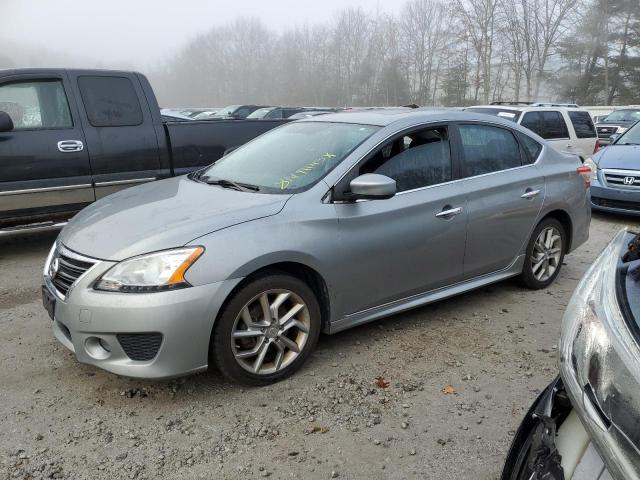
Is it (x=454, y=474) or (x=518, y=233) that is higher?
(x=518, y=233)

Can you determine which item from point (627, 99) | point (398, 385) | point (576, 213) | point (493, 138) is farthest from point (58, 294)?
point (627, 99)

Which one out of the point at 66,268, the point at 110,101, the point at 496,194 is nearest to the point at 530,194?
the point at 496,194

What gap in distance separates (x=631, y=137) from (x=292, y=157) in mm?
7323

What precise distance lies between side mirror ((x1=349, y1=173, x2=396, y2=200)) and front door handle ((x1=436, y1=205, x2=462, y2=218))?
61 centimetres

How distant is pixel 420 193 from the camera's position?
144 inches

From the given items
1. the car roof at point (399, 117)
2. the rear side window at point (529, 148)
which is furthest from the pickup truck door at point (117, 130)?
the rear side window at point (529, 148)

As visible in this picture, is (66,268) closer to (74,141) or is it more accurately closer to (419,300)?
(419,300)

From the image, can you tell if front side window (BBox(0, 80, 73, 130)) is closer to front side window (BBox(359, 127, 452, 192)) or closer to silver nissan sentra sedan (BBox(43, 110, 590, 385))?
silver nissan sentra sedan (BBox(43, 110, 590, 385))

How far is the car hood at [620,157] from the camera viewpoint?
24.8ft

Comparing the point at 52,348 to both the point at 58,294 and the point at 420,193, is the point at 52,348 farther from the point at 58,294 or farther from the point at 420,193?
the point at 420,193

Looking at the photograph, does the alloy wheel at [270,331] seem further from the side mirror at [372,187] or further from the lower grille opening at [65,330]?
the lower grille opening at [65,330]

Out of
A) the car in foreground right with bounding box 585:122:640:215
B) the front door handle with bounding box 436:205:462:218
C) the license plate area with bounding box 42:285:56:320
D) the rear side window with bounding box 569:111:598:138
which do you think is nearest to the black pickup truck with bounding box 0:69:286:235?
the license plate area with bounding box 42:285:56:320

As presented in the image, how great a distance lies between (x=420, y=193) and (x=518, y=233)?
1.15 m

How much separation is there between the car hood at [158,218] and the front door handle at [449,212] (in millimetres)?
1158
